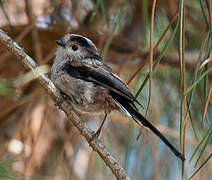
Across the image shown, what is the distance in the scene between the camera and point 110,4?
2.55 meters

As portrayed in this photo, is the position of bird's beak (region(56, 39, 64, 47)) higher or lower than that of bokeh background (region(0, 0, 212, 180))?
higher

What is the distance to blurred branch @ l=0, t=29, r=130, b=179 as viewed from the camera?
1.33 m

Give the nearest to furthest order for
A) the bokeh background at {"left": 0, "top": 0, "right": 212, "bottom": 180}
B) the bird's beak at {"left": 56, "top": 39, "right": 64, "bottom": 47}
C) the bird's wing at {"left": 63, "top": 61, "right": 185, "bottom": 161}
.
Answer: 1. the bird's wing at {"left": 63, "top": 61, "right": 185, "bottom": 161}
2. the bird's beak at {"left": 56, "top": 39, "right": 64, "bottom": 47}
3. the bokeh background at {"left": 0, "top": 0, "right": 212, "bottom": 180}

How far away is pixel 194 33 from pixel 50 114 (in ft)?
3.64

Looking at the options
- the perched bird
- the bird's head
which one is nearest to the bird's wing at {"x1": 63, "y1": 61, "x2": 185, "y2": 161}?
the perched bird

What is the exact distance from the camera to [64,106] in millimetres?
1571

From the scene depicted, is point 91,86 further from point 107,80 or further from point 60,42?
point 60,42

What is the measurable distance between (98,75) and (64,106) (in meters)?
0.31

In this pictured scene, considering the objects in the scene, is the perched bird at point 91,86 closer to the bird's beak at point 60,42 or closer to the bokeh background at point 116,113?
the bird's beak at point 60,42

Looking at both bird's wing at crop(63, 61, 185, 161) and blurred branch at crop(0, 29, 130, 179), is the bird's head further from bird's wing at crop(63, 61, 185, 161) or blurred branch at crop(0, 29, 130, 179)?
blurred branch at crop(0, 29, 130, 179)

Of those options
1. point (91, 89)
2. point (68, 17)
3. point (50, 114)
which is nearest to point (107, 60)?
point (68, 17)

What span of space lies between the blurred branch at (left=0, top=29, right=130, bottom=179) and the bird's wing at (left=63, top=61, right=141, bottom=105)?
0.24m

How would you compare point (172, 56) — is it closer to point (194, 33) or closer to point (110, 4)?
point (194, 33)

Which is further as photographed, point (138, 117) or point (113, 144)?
point (113, 144)
